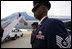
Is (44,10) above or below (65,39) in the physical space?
above

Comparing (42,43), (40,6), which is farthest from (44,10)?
(42,43)

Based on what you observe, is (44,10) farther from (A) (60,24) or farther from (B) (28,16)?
(B) (28,16)

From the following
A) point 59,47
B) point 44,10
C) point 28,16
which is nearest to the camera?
point 59,47

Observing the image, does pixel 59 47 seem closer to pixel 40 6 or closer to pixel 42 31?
pixel 42 31

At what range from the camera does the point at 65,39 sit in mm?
674

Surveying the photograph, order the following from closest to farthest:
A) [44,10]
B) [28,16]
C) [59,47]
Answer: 1. [59,47]
2. [44,10]
3. [28,16]

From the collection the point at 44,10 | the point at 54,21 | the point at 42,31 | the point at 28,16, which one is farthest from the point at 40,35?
the point at 28,16

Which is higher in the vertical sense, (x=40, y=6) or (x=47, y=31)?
(x=40, y=6)

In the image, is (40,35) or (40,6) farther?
(40,6)

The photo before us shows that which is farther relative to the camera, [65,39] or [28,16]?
[28,16]

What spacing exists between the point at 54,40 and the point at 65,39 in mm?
89

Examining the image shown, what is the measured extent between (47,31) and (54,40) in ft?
0.28

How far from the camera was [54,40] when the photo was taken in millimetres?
657

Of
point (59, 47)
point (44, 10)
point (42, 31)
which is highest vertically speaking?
point (44, 10)
